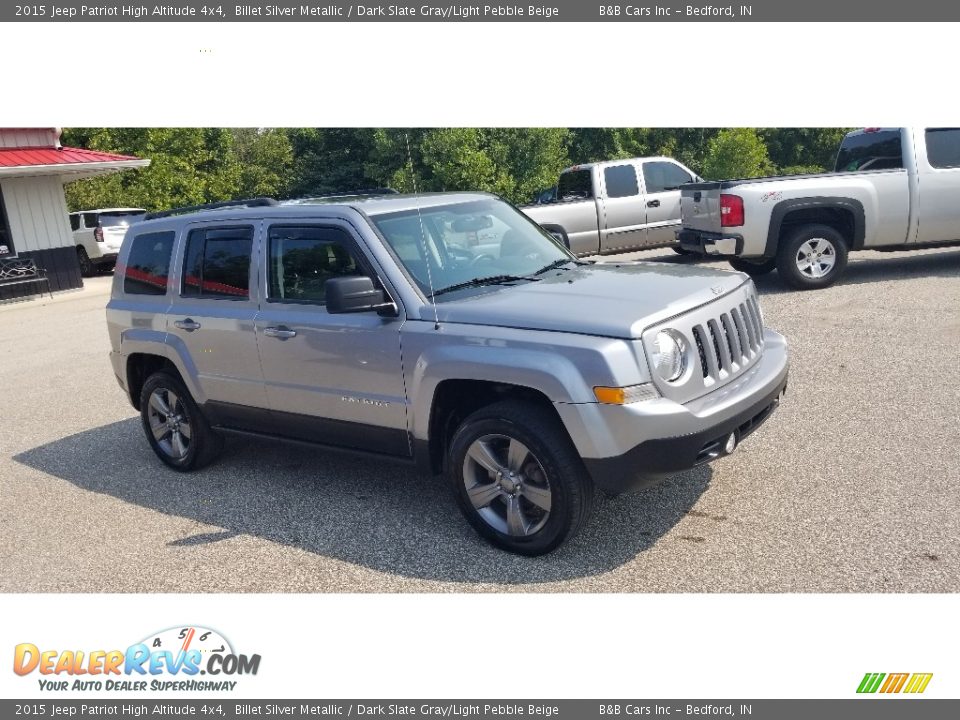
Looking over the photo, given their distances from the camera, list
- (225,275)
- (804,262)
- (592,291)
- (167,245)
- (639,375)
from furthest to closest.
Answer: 1. (804,262)
2. (167,245)
3. (225,275)
4. (592,291)
5. (639,375)

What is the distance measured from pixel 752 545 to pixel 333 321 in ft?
8.40

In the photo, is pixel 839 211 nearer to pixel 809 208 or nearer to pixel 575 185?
pixel 809 208

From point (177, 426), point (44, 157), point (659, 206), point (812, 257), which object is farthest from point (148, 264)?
point (44, 157)

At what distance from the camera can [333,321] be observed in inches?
188

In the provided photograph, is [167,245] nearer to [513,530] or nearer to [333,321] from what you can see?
[333,321]

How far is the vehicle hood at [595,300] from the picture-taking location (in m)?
3.96

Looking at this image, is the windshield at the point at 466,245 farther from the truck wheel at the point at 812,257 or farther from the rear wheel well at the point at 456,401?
the truck wheel at the point at 812,257

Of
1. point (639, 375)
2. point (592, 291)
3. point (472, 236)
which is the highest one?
point (472, 236)

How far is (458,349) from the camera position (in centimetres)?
421

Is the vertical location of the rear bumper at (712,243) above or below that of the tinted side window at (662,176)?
below

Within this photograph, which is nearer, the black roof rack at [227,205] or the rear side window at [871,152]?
the black roof rack at [227,205]

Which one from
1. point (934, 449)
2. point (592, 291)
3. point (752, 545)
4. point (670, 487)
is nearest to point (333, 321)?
point (592, 291)

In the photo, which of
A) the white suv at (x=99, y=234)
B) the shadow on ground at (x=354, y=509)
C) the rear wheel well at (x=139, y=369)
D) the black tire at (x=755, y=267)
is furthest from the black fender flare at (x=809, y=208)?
the white suv at (x=99, y=234)

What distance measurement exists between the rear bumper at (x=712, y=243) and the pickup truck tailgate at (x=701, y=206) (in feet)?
0.29
